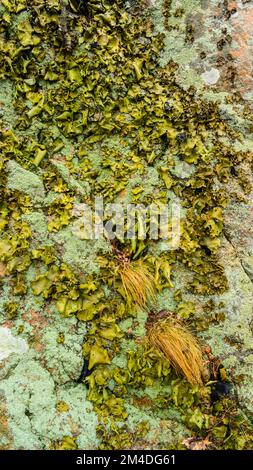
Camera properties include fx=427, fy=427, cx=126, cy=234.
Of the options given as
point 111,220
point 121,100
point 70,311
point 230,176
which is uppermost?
point 121,100

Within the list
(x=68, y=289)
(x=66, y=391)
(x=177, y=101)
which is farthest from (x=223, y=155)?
(x=66, y=391)

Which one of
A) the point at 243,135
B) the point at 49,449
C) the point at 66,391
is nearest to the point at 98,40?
the point at 243,135

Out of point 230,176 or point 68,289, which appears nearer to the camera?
point 68,289

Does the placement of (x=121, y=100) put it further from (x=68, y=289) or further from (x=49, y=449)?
(x=49, y=449)

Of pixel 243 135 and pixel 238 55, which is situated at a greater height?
pixel 238 55

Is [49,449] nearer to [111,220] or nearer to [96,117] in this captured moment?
[111,220]
